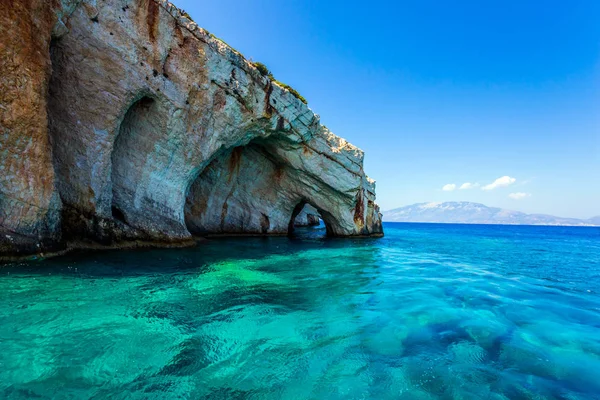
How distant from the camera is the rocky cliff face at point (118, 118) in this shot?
10164 millimetres

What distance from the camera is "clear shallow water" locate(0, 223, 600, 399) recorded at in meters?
4.63

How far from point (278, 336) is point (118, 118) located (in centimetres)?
1311

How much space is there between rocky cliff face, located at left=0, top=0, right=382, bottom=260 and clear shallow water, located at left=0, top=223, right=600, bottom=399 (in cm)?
296

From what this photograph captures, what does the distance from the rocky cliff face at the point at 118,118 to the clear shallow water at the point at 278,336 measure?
2963 mm

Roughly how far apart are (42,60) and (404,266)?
18.2 metres

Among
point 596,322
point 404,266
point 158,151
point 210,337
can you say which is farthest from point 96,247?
point 596,322

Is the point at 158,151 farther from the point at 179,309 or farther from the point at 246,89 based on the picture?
the point at 179,309

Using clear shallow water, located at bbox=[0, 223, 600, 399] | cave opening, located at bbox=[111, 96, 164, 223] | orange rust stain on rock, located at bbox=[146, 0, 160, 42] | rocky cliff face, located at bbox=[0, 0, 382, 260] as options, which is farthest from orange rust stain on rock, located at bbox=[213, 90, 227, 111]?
clear shallow water, located at bbox=[0, 223, 600, 399]

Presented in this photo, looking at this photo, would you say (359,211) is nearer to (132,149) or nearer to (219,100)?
(219,100)

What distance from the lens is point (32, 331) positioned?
18.5ft

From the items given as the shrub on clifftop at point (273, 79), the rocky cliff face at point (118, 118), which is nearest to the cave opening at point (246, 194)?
the rocky cliff face at point (118, 118)

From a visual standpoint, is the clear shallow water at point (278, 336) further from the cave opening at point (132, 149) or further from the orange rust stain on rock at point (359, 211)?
the orange rust stain on rock at point (359, 211)

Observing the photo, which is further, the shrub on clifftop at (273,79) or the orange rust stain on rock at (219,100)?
the shrub on clifftop at (273,79)

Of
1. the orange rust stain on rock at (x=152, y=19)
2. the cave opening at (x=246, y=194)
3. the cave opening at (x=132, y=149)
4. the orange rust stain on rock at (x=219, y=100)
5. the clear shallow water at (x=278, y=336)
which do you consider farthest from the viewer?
the cave opening at (x=246, y=194)
